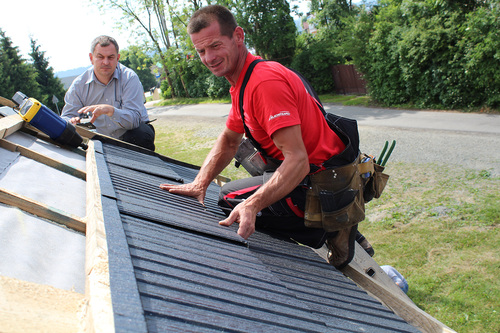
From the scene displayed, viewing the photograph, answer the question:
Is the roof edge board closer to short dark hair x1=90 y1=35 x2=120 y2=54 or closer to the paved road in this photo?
short dark hair x1=90 y1=35 x2=120 y2=54

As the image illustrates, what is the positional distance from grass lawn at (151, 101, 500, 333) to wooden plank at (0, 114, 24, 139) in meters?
4.30

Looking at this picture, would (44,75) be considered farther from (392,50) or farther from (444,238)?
(444,238)

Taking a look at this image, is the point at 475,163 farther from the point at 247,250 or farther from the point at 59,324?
the point at 59,324

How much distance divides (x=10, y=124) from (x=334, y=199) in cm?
305

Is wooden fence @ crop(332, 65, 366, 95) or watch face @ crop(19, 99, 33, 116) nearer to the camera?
watch face @ crop(19, 99, 33, 116)

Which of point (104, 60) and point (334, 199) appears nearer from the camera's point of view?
point (334, 199)

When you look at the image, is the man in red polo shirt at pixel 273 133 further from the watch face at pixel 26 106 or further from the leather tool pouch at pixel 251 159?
the watch face at pixel 26 106

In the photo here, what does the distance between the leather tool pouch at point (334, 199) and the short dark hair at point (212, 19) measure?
1.26 metres

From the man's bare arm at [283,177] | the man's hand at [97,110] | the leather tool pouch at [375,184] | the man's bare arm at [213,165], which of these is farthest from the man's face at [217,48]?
the man's hand at [97,110]

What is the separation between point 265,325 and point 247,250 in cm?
99

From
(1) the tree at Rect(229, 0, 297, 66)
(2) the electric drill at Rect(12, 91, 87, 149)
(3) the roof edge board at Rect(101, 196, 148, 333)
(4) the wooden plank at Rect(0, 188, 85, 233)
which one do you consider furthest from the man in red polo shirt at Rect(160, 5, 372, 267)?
(1) the tree at Rect(229, 0, 297, 66)

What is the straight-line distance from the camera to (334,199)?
312cm

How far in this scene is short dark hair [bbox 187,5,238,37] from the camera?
3.00 metres

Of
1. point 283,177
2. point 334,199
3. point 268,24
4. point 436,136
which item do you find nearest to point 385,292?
point 334,199
